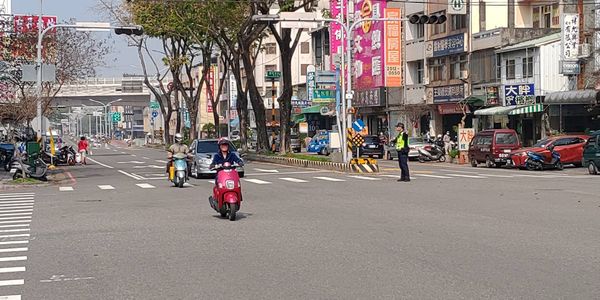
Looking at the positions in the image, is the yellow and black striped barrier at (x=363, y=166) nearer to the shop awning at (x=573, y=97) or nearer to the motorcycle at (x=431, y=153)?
the shop awning at (x=573, y=97)

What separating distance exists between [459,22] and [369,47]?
1073 centimetres

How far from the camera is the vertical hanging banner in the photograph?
2248 inches

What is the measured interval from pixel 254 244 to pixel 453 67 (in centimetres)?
4183

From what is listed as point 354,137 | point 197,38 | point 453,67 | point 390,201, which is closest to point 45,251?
point 390,201

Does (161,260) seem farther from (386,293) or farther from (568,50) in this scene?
(568,50)

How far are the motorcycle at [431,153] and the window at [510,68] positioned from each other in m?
5.79

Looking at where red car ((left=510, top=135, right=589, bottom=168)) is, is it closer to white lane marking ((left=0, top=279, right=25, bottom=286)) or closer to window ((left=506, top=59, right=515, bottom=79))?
window ((left=506, top=59, right=515, bottom=79))

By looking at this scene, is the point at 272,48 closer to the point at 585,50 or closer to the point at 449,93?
the point at 449,93

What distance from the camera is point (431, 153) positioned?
44.0 metres

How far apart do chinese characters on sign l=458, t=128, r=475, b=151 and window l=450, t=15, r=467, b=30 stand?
11.8m

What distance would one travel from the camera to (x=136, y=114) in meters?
195

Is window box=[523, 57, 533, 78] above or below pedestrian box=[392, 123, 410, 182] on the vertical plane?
above

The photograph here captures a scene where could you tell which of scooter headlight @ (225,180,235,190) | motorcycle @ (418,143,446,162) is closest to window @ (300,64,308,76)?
motorcycle @ (418,143,446,162)

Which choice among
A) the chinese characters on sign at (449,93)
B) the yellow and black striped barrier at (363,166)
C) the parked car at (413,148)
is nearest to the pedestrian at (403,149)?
the yellow and black striped barrier at (363,166)
